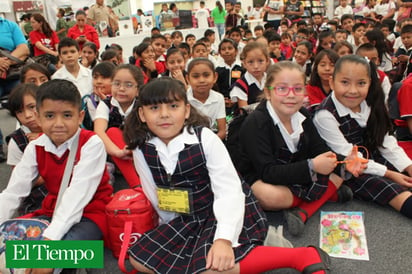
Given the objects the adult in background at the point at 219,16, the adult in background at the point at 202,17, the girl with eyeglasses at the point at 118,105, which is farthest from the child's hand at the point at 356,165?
the adult in background at the point at 202,17

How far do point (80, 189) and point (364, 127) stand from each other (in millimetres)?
1490

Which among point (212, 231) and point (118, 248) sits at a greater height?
point (212, 231)

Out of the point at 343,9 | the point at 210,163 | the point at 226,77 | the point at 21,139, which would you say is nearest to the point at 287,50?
the point at 226,77

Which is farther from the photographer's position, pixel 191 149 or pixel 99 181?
pixel 99 181

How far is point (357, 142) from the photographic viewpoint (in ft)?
6.23

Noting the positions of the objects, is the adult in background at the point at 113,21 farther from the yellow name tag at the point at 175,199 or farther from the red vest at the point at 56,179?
the yellow name tag at the point at 175,199

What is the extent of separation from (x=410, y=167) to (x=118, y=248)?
5.04 feet

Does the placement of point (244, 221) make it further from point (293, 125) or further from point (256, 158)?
point (293, 125)

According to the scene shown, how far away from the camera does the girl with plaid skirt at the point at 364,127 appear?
1.77m

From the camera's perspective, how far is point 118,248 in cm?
151

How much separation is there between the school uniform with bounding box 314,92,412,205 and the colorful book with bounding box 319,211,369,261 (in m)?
0.19

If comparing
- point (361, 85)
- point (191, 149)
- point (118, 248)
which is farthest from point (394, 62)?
point (118, 248)

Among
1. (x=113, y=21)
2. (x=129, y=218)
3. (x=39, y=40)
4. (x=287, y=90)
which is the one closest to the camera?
(x=129, y=218)

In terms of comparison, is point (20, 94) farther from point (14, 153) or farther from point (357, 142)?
point (357, 142)
